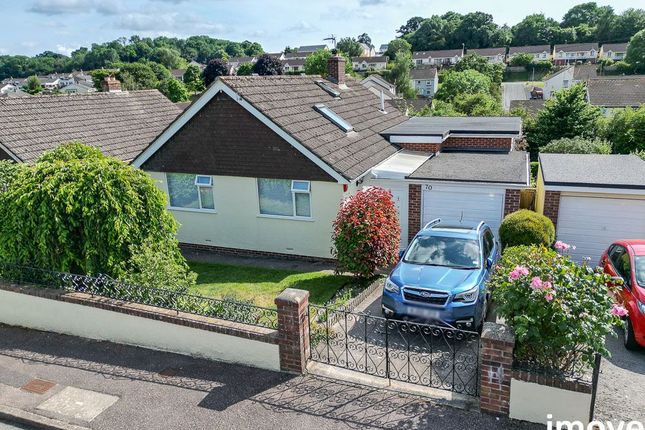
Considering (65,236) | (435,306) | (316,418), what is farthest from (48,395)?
(435,306)

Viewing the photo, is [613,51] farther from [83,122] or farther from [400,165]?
[83,122]

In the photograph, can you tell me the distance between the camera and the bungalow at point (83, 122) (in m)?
15.9

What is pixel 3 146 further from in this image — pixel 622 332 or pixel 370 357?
pixel 622 332

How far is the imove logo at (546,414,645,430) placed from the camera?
5.72 metres

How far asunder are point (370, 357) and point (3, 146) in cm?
1409

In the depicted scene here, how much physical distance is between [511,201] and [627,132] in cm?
1442

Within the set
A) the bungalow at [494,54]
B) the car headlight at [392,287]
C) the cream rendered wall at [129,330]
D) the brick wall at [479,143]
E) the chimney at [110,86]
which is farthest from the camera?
the bungalow at [494,54]

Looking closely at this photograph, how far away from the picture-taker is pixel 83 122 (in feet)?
61.2

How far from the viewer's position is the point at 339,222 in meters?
11.3

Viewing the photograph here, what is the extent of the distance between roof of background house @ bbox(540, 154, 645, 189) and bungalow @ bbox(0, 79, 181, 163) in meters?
15.1

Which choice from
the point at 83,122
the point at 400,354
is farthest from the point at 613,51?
the point at 400,354

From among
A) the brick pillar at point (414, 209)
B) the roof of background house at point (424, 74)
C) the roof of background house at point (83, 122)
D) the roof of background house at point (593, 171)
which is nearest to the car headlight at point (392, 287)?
the brick pillar at point (414, 209)

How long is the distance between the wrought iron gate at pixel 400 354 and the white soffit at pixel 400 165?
600cm

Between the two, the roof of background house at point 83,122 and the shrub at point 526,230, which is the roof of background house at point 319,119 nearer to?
the shrub at point 526,230
